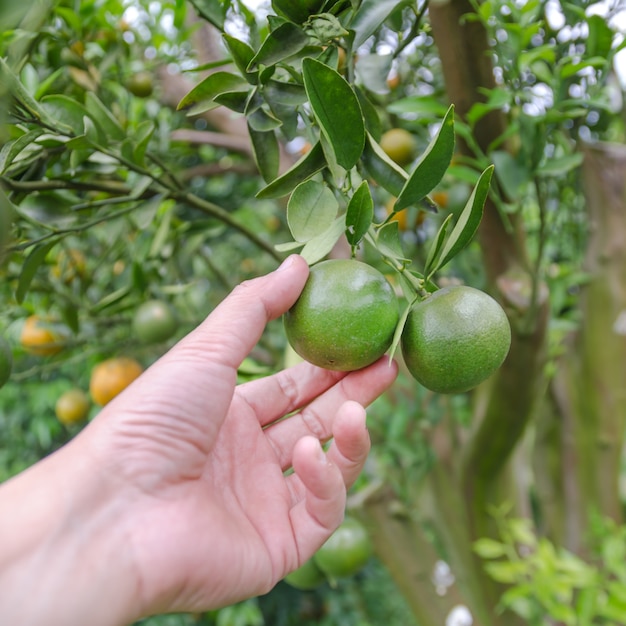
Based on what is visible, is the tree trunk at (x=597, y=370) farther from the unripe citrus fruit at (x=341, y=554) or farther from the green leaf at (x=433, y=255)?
the green leaf at (x=433, y=255)

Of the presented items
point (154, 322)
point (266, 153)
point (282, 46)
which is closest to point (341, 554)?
point (154, 322)

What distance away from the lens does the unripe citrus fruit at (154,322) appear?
1.07 metres

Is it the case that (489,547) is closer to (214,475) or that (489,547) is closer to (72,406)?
(214,475)

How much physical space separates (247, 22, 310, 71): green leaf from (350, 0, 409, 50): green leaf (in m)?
0.05

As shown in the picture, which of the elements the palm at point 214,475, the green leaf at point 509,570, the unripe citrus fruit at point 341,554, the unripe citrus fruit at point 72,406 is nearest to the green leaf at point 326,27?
the palm at point 214,475

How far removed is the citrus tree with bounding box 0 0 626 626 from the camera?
21.2 inches

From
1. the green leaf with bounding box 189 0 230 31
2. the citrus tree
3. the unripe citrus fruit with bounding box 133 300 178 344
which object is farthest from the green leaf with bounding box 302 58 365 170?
the unripe citrus fruit with bounding box 133 300 178 344

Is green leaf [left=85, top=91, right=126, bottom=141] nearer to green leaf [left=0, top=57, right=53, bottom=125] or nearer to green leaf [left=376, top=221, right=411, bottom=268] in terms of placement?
green leaf [left=0, top=57, right=53, bottom=125]

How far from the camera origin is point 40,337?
4.00 feet

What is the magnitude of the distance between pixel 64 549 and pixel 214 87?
445 mm

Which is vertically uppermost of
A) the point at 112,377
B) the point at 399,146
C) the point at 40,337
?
the point at 399,146

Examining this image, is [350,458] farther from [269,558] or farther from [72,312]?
[72,312]

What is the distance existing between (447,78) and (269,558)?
66 centimetres

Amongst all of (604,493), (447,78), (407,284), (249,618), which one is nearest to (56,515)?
(407,284)
